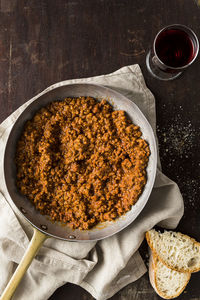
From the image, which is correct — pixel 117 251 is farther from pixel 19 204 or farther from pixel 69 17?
pixel 69 17

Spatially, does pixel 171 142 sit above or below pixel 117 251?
above

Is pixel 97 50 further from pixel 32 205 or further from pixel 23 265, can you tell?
pixel 23 265

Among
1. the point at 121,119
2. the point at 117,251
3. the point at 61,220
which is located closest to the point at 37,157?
the point at 61,220

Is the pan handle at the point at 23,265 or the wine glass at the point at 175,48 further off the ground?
the wine glass at the point at 175,48

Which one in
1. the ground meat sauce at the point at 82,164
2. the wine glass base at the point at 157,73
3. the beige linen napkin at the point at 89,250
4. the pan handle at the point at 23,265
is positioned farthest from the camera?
the wine glass base at the point at 157,73

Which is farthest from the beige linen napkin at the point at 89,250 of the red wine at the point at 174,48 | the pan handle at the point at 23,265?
the red wine at the point at 174,48

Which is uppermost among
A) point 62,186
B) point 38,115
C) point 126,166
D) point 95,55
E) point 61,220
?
point 95,55

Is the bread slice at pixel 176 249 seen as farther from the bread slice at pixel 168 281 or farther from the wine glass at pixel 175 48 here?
the wine glass at pixel 175 48
